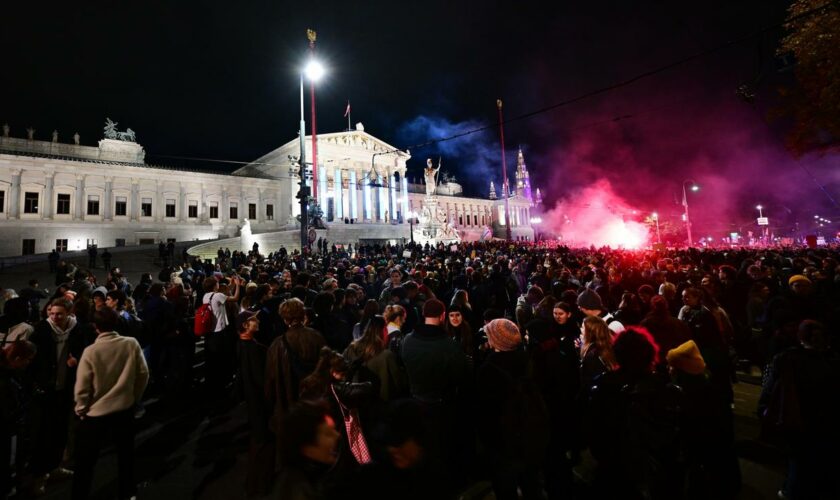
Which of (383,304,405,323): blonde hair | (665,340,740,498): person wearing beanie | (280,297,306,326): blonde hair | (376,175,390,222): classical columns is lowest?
(665,340,740,498): person wearing beanie

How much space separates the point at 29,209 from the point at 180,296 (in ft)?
136

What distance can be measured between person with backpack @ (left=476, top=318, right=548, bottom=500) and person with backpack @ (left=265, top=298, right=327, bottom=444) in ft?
4.94

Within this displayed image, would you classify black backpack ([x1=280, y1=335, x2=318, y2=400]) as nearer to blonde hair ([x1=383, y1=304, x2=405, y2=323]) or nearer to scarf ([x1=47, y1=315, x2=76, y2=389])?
blonde hair ([x1=383, y1=304, x2=405, y2=323])

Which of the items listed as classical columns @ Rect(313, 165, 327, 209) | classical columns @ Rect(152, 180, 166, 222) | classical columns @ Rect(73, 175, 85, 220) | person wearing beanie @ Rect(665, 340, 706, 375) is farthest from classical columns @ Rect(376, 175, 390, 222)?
person wearing beanie @ Rect(665, 340, 706, 375)

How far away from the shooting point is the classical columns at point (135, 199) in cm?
3834

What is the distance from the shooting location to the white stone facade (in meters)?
33.5

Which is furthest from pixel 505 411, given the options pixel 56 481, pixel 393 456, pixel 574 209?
pixel 574 209

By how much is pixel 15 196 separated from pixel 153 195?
9.96m

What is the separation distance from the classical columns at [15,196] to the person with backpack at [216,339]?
137ft

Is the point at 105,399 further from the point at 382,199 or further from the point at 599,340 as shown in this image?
the point at 382,199

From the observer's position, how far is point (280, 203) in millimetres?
47969

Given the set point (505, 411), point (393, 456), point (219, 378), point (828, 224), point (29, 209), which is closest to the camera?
point (393, 456)

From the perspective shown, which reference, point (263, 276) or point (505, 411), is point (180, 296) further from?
point (505, 411)

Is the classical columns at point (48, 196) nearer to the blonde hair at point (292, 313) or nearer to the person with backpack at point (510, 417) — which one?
the blonde hair at point (292, 313)
